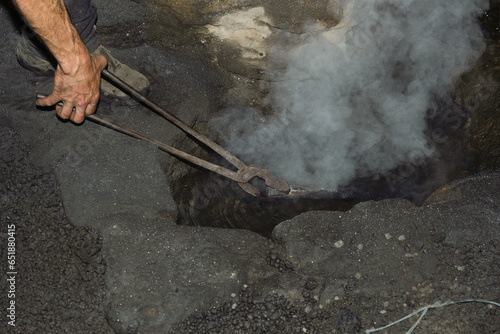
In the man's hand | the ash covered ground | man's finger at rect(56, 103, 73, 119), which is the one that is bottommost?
the ash covered ground

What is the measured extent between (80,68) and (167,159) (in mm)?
966

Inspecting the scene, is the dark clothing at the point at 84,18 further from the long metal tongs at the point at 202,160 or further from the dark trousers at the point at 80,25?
the long metal tongs at the point at 202,160

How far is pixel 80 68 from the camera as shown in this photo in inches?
100

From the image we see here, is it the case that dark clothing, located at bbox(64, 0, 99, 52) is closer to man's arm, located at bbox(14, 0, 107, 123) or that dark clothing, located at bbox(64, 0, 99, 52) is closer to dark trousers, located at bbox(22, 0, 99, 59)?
dark trousers, located at bbox(22, 0, 99, 59)

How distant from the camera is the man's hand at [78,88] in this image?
2545mm

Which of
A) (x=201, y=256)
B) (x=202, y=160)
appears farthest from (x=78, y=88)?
(x=201, y=256)

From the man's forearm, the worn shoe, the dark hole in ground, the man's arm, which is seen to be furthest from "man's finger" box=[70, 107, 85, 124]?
the dark hole in ground

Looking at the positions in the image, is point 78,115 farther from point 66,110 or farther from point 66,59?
point 66,59

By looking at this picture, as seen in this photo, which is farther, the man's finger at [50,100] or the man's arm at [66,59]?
the man's finger at [50,100]

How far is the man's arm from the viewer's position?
2260mm

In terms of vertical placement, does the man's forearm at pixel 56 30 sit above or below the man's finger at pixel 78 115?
above

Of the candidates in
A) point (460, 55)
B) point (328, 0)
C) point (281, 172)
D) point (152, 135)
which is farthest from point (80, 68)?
point (460, 55)

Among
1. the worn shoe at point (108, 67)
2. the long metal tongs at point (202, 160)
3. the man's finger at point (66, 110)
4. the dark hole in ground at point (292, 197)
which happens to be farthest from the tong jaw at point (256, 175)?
the man's finger at point (66, 110)

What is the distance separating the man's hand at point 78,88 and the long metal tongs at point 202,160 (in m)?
0.16
